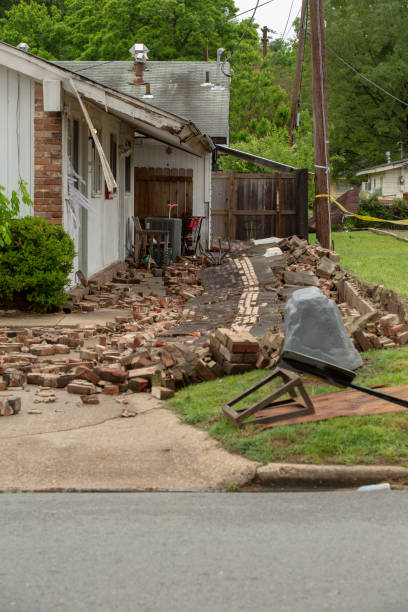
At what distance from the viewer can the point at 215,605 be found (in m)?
3.66

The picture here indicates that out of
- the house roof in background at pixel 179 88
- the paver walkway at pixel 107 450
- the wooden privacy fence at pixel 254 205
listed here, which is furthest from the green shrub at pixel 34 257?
the wooden privacy fence at pixel 254 205

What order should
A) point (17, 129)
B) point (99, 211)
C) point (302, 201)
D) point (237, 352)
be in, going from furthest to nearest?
point (302, 201) → point (99, 211) → point (17, 129) → point (237, 352)

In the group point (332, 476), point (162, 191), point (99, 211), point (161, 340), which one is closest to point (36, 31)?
point (162, 191)

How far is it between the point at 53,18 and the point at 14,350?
47.9m

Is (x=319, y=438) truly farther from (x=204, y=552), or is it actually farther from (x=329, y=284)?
(x=329, y=284)

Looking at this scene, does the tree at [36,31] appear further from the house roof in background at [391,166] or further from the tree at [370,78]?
the house roof in background at [391,166]

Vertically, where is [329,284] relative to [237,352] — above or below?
above

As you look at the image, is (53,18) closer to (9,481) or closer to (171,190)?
(171,190)

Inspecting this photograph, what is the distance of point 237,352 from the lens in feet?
26.5

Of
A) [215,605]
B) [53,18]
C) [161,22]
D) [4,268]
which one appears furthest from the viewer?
[53,18]

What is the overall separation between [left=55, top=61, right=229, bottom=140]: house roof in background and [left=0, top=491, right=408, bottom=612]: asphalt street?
21.4m

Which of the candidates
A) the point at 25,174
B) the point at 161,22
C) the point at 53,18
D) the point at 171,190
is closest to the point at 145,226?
the point at 171,190

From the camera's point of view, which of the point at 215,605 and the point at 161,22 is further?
the point at 161,22

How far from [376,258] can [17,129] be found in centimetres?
998
